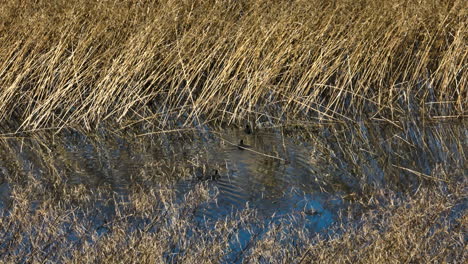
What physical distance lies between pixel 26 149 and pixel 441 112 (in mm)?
3216

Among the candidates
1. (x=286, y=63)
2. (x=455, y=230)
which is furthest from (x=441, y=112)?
(x=455, y=230)

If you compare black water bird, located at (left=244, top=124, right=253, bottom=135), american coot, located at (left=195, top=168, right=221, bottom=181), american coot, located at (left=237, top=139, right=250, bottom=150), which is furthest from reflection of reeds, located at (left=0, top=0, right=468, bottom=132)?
american coot, located at (left=195, top=168, right=221, bottom=181)

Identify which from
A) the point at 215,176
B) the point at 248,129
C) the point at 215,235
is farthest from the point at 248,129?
the point at 215,235

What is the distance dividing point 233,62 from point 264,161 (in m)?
1.23

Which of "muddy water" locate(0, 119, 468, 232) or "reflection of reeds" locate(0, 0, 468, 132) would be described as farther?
"reflection of reeds" locate(0, 0, 468, 132)

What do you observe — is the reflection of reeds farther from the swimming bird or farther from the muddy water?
the muddy water

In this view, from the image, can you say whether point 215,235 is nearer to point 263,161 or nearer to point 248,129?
point 263,161

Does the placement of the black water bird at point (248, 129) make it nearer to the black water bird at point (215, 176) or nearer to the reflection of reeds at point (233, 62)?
the reflection of reeds at point (233, 62)

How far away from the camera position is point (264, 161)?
600cm

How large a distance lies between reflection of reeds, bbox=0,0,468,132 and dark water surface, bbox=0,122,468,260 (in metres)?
0.28

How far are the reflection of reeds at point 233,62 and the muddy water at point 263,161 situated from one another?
270 millimetres

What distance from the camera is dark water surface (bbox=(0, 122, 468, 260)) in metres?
5.18

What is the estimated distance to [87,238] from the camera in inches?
168

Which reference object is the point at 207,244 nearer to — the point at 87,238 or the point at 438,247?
the point at 87,238
